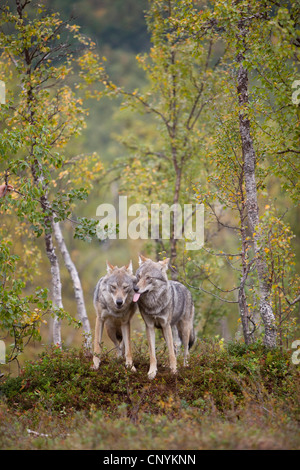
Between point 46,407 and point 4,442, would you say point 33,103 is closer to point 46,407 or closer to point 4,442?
point 46,407

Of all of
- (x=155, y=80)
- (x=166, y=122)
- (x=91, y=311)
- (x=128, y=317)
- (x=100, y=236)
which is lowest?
(x=91, y=311)

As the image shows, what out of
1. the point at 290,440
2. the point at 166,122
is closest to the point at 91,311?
the point at 166,122

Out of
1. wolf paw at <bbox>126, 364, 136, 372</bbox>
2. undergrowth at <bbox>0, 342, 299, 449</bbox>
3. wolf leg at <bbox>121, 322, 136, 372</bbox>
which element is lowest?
undergrowth at <bbox>0, 342, 299, 449</bbox>

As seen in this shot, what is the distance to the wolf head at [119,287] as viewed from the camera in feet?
28.3

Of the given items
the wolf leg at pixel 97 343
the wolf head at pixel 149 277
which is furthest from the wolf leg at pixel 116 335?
the wolf head at pixel 149 277

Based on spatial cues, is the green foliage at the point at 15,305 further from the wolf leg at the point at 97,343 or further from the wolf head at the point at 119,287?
the wolf head at the point at 119,287

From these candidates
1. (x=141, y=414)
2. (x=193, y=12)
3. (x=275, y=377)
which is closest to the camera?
(x=141, y=414)

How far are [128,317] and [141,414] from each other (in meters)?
2.44

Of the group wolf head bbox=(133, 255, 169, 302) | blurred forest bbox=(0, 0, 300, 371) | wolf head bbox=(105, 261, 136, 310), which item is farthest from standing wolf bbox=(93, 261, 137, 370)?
blurred forest bbox=(0, 0, 300, 371)

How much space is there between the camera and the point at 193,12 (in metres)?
9.93

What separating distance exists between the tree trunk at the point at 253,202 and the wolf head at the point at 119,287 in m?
2.67

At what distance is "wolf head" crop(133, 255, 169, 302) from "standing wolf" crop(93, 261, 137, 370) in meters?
0.19

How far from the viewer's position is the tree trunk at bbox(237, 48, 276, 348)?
9.29 metres

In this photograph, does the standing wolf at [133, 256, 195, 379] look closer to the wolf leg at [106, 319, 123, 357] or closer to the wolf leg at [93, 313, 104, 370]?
the wolf leg at [106, 319, 123, 357]
